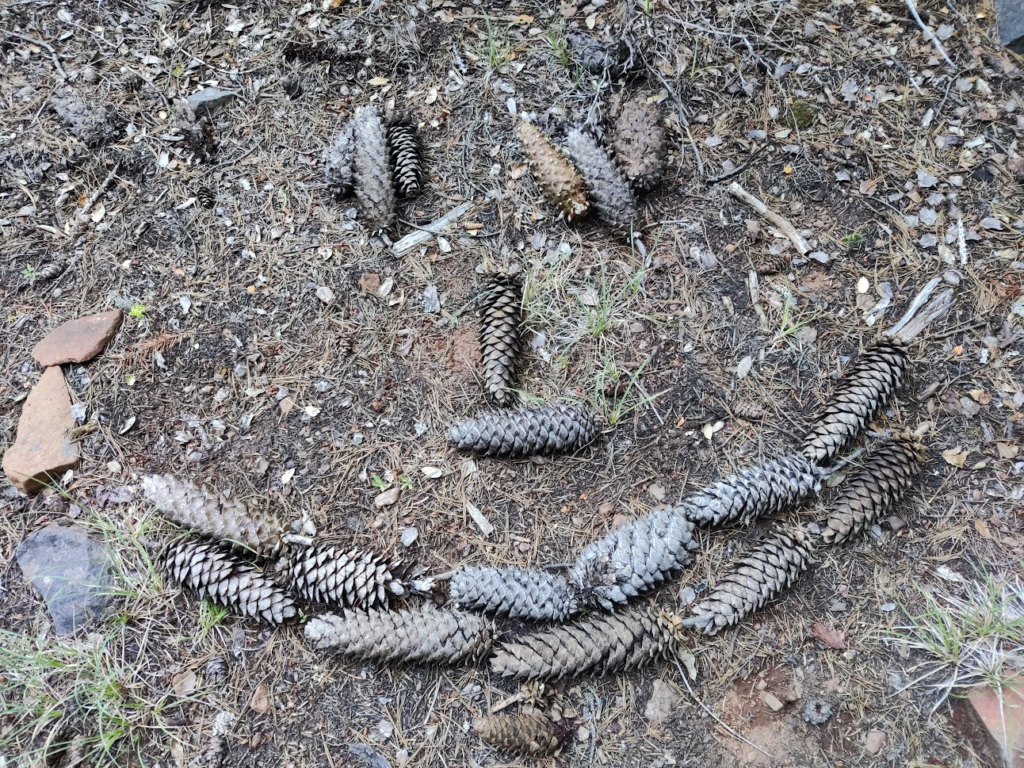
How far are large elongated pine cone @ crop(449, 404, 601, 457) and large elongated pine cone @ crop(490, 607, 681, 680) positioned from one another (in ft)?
1.92

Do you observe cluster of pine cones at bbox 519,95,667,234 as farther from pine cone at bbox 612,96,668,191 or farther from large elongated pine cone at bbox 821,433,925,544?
large elongated pine cone at bbox 821,433,925,544

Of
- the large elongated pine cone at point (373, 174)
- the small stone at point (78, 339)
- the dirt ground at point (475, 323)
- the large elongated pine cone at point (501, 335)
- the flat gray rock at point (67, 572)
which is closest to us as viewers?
the dirt ground at point (475, 323)

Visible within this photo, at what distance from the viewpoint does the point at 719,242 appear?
7.96 ft

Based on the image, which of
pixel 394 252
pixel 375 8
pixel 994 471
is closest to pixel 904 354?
pixel 994 471

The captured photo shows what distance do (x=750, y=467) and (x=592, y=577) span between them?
648 millimetres

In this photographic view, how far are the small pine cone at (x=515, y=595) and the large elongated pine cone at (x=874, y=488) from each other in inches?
33.8

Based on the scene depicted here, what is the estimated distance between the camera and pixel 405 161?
250cm

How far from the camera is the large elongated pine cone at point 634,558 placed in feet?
6.30

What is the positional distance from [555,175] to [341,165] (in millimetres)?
859

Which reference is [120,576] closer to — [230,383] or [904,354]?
[230,383]

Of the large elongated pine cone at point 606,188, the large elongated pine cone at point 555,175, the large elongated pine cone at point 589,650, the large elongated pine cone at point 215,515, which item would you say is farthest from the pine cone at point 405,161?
the large elongated pine cone at point 589,650

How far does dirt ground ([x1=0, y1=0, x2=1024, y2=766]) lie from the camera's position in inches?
73.2

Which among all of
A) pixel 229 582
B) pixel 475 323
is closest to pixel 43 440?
pixel 229 582

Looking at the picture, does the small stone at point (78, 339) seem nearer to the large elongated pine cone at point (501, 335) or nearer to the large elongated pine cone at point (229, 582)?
the large elongated pine cone at point (229, 582)
